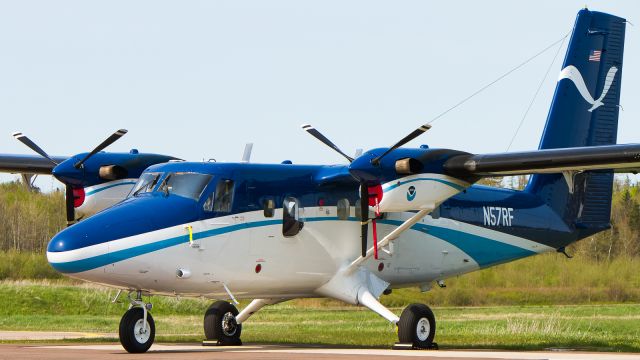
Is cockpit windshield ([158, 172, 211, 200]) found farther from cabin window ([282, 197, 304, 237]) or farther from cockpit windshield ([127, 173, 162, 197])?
cabin window ([282, 197, 304, 237])

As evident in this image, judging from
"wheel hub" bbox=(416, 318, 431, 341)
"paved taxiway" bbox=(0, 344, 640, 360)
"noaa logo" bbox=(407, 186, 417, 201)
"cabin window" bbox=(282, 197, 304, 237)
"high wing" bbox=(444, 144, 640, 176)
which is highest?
"high wing" bbox=(444, 144, 640, 176)

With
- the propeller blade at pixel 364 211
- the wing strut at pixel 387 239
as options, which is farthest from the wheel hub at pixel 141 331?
the wing strut at pixel 387 239

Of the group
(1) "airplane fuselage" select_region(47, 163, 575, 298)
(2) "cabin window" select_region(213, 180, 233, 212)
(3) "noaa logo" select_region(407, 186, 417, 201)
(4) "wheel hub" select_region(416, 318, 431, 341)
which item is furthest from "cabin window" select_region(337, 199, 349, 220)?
(2) "cabin window" select_region(213, 180, 233, 212)

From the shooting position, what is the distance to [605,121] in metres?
22.6

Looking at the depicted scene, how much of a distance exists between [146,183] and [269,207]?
2113 millimetres

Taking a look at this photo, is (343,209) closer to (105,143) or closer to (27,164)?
(105,143)

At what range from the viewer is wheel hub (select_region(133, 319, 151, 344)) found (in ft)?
53.8

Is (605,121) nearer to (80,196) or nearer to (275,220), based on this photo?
(275,220)

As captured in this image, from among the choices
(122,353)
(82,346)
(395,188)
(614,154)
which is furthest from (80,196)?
(614,154)

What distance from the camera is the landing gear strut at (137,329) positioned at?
16312 millimetres

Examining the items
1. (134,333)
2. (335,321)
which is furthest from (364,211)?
(335,321)

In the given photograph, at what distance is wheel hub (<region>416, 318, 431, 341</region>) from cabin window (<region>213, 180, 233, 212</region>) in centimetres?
396

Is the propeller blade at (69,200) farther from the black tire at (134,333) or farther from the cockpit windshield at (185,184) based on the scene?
the black tire at (134,333)

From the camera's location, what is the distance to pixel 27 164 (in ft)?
72.5
